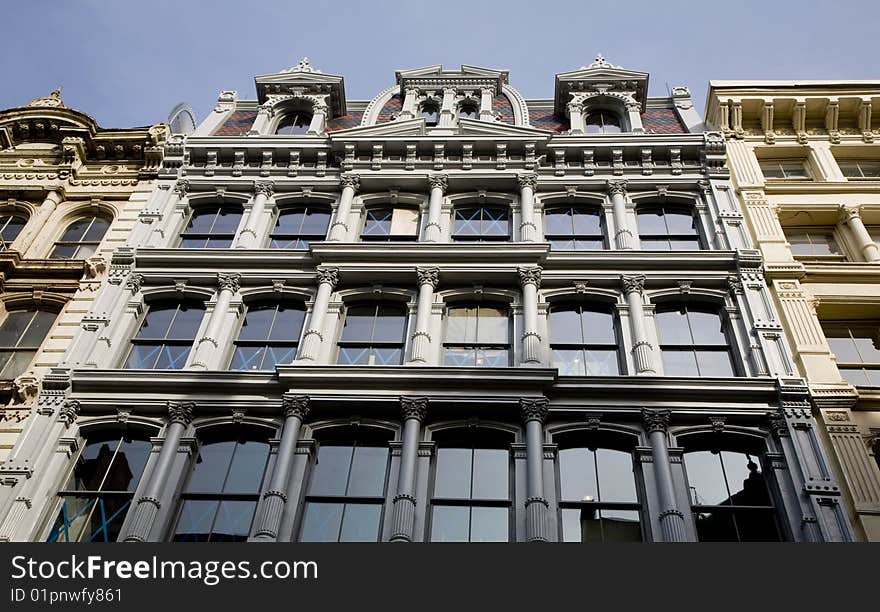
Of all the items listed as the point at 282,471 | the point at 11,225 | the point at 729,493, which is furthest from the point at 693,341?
the point at 11,225

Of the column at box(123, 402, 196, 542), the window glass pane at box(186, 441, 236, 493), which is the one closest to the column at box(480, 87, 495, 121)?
the column at box(123, 402, 196, 542)

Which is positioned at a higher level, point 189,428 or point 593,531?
point 189,428

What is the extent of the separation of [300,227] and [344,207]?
56.1 inches

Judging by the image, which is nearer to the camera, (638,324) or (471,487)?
(471,487)

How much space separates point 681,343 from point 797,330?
8.08ft

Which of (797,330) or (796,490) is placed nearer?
(796,490)

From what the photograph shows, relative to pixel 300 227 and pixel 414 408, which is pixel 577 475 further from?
pixel 300 227

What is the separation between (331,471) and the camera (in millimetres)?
16359

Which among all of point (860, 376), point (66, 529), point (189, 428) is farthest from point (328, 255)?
point (860, 376)

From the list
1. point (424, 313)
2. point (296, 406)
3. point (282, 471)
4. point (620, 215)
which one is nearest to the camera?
point (282, 471)

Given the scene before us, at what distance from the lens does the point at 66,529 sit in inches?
617

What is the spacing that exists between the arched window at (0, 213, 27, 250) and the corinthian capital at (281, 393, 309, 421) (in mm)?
11044

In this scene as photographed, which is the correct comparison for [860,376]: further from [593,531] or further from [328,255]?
[328,255]

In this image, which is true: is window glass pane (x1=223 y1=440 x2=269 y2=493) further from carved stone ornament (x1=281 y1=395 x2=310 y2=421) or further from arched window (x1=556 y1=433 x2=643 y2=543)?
arched window (x1=556 y1=433 x2=643 y2=543)
